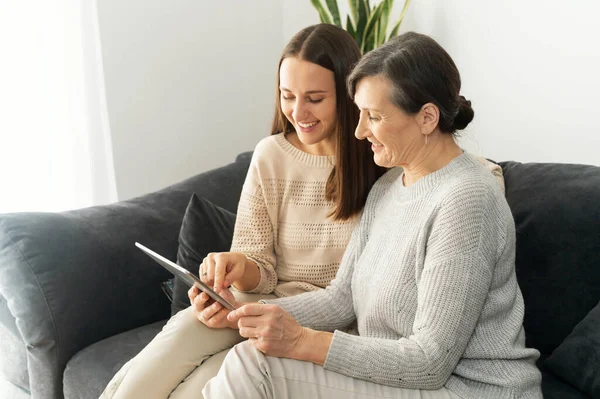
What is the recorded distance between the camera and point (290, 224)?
2.04 meters

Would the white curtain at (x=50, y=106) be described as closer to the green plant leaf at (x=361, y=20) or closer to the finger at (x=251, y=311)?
the green plant leaf at (x=361, y=20)

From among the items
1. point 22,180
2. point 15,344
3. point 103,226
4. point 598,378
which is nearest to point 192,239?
point 103,226

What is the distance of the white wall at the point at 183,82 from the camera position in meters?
3.01

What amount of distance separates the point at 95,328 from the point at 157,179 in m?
1.11

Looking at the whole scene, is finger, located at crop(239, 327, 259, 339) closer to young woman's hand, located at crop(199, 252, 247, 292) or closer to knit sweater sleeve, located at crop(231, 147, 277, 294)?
young woman's hand, located at crop(199, 252, 247, 292)

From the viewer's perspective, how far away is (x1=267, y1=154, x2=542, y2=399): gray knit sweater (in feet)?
4.78

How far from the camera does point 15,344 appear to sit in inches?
88.8

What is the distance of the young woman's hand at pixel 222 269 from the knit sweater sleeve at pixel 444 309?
41 centimetres

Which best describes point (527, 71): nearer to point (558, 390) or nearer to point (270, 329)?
point (558, 390)

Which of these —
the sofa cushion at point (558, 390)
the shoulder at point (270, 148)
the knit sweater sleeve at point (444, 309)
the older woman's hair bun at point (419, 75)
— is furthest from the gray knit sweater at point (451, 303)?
→ the shoulder at point (270, 148)

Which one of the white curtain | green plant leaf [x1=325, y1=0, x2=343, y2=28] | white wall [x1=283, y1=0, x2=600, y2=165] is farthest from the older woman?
the white curtain

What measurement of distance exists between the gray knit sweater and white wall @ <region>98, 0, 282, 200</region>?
1.72 metres

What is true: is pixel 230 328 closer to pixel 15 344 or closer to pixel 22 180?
pixel 15 344

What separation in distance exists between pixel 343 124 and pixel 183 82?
4.75 ft
